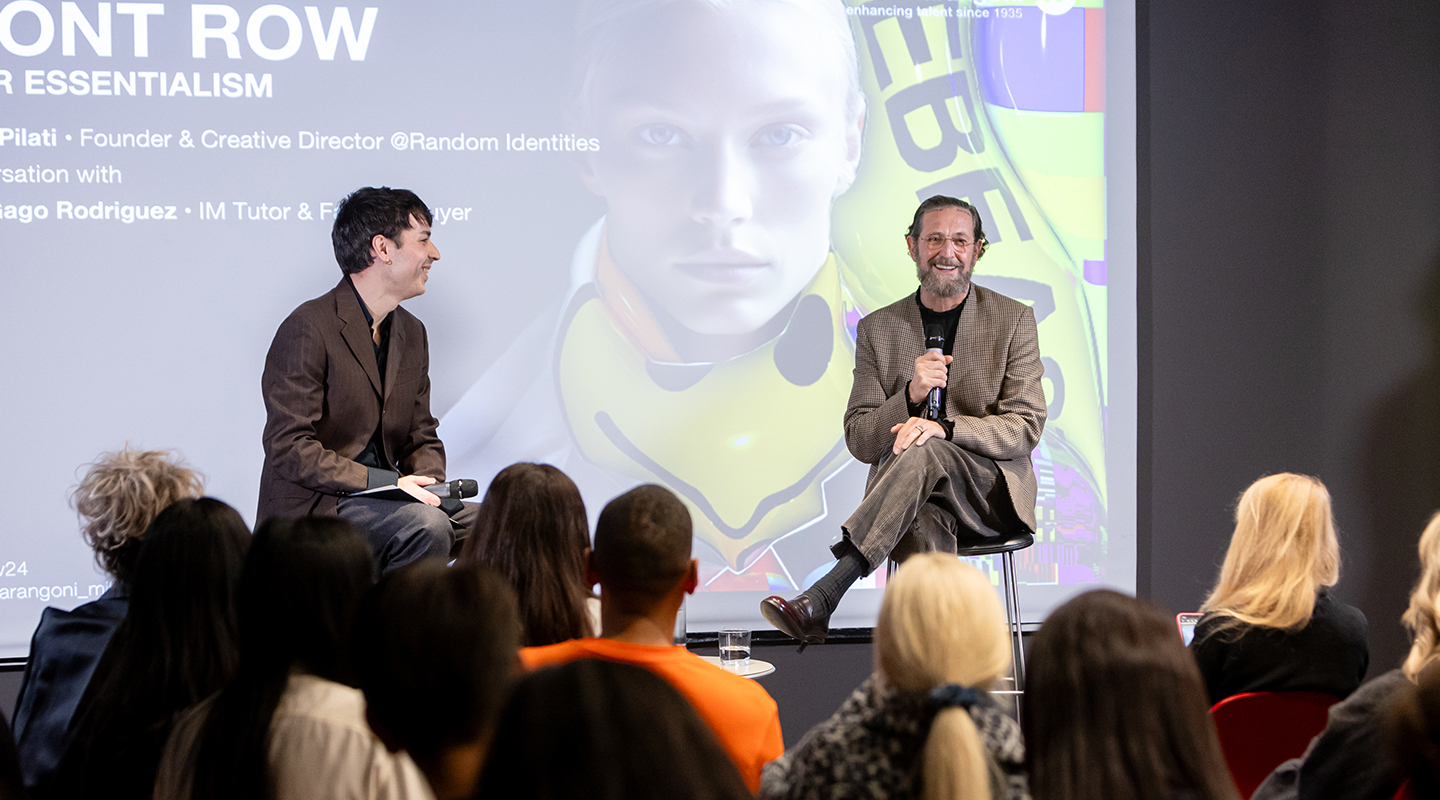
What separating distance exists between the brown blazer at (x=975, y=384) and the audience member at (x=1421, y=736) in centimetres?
220

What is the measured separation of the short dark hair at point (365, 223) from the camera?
3361 mm

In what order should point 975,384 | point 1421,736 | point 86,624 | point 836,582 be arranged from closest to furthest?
point 1421,736, point 86,624, point 836,582, point 975,384

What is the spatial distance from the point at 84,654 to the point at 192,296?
2.13 meters

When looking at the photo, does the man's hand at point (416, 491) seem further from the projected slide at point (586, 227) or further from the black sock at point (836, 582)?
the projected slide at point (586, 227)

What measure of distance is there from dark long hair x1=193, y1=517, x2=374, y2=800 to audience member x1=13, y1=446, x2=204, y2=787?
0.57 metres

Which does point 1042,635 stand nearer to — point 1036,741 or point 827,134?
point 1036,741

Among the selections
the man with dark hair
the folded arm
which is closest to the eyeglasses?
the folded arm

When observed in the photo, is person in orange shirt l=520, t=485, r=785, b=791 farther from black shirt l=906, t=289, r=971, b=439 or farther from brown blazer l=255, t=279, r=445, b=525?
black shirt l=906, t=289, r=971, b=439

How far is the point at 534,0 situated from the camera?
3.91m

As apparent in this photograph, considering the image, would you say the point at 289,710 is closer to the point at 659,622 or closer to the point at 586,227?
the point at 659,622

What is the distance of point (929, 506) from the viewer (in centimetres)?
317

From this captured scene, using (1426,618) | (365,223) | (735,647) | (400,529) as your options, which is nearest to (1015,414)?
(735,647)

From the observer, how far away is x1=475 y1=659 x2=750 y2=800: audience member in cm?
72

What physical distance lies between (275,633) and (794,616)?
5.68ft
